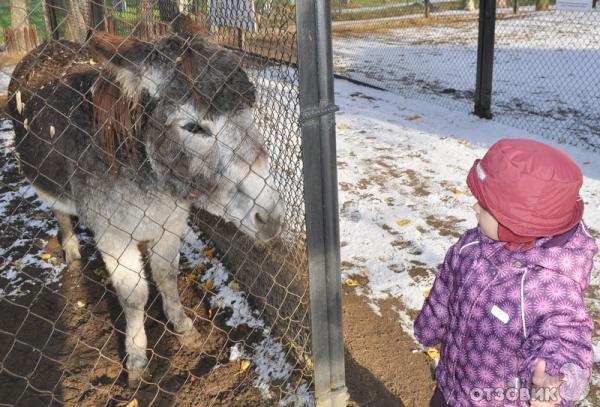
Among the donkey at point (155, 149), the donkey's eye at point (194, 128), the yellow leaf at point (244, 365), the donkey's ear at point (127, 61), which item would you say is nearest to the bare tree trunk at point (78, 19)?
the donkey at point (155, 149)

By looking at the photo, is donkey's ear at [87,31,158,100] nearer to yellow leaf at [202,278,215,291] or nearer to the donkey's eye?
the donkey's eye

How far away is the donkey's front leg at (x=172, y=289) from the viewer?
297cm

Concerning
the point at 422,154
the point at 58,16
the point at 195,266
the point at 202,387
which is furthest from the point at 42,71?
the point at 58,16

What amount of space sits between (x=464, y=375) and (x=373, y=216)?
2.78m

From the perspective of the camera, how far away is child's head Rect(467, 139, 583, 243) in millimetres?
1327

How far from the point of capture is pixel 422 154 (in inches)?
222

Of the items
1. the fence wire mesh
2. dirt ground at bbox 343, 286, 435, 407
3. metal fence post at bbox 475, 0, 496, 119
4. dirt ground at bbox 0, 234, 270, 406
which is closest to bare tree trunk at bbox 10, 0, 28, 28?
the fence wire mesh

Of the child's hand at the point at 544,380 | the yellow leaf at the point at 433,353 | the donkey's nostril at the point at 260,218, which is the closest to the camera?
the child's hand at the point at 544,380

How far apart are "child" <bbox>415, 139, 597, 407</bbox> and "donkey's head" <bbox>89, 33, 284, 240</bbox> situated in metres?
0.88

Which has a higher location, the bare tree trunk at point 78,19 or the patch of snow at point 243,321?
the bare tree trunk at point 78,19

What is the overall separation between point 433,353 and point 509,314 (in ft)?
4.72

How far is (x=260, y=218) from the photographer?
6.73 ft

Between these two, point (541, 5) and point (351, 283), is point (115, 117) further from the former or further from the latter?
point (541, 5)

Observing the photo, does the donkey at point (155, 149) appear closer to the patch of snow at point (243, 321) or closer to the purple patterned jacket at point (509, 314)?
the patch of snow at point (243, 321)
